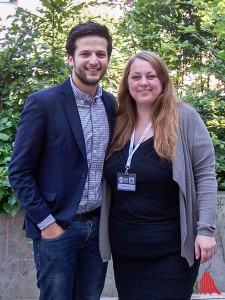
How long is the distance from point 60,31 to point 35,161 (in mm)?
2612

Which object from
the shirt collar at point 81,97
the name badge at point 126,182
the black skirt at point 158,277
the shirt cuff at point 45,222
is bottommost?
the black skirt at point 158,277

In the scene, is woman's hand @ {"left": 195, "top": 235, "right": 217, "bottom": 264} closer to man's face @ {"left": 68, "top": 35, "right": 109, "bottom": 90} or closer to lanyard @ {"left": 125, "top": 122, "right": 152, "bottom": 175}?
lanyard @ {"left": 125, "top": 122, "right": 152, "bottom": 175}

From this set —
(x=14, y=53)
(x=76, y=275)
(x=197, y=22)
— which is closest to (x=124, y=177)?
(x=76, y=275)

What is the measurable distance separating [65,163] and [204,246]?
885mm

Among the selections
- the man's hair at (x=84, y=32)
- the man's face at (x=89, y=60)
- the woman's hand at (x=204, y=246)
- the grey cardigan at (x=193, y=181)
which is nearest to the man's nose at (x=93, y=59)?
the man's face at (x=89, y=60)

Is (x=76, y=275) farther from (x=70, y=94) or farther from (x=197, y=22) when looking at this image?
(x=197, y=22)

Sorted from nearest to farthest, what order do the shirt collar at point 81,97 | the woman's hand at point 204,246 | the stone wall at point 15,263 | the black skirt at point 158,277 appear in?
the woman's hand at point 204,246
the black skirt at point 158,277
the shirt collar at point 81,97
the stone wall at point 15,263

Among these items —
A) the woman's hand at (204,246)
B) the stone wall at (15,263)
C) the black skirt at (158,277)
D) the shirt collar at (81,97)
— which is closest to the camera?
the woman's hand at (204,246)

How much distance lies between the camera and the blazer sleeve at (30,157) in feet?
8.52

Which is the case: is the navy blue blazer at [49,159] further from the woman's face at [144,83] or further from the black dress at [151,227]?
the woman's face at [144,83]

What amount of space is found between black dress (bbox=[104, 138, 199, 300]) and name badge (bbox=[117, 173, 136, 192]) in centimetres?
2

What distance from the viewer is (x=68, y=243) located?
274 centimetres

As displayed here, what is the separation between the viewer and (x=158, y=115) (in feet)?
9.00

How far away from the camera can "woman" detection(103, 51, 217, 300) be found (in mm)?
2604
